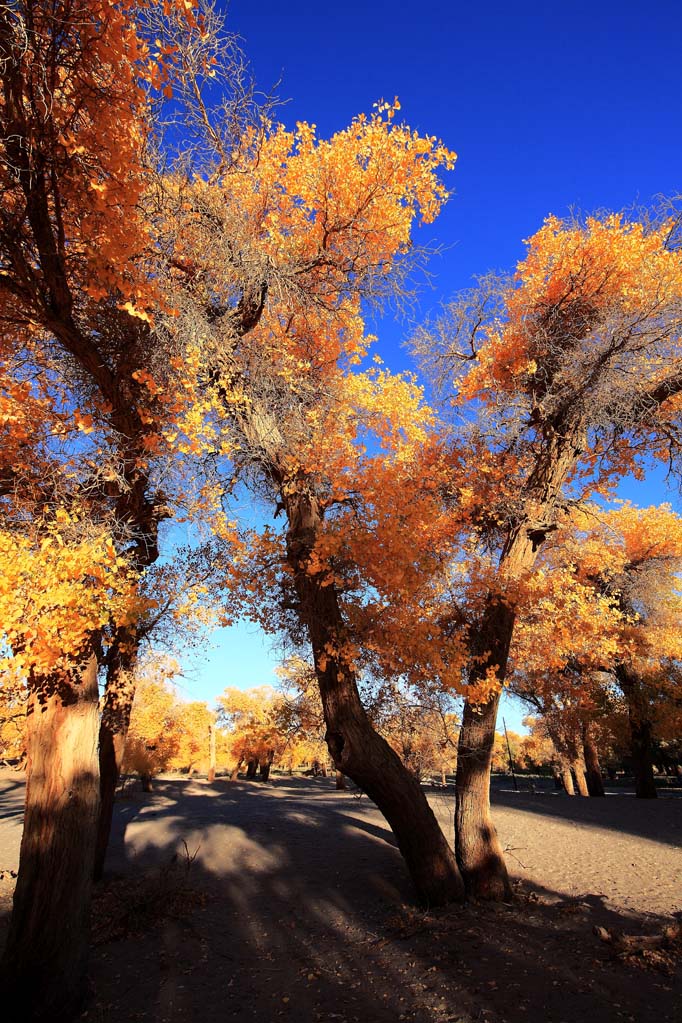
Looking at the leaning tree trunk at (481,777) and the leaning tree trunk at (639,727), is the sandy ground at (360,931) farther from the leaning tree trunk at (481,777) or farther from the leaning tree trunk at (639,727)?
the leaning tree trunk at (639,727)

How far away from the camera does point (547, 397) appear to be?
852cm

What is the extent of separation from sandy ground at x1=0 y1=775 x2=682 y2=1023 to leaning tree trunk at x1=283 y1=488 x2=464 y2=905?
456 millimetres

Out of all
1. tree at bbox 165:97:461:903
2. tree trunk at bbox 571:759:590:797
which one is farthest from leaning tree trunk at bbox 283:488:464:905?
tree trunk at bbox 571:759:590:797

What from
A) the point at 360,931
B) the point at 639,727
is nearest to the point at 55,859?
the point at 360,931

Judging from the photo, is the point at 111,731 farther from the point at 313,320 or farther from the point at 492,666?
the point at 313,320

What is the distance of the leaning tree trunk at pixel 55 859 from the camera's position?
14.7 ft

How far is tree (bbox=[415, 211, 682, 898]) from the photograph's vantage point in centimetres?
781

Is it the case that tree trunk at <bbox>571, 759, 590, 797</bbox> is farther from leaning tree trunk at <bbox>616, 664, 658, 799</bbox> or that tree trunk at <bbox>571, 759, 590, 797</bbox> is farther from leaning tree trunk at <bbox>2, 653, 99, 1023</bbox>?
leaning tree trunk at <bbox>2, 653, 99, 1023</bbox>

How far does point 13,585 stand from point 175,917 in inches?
234

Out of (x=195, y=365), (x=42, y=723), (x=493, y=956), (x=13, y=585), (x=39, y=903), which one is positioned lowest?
(x=493, y=956)

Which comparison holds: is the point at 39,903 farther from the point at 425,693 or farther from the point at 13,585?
the point at 425,693

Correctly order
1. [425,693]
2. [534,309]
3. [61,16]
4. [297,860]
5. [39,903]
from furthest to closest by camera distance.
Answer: [297,860] < [534,309] < [425,693] < [39,903] < [61,16]

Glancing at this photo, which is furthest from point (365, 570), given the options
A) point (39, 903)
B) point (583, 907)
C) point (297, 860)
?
point (297, 860)

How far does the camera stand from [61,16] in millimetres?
3516
